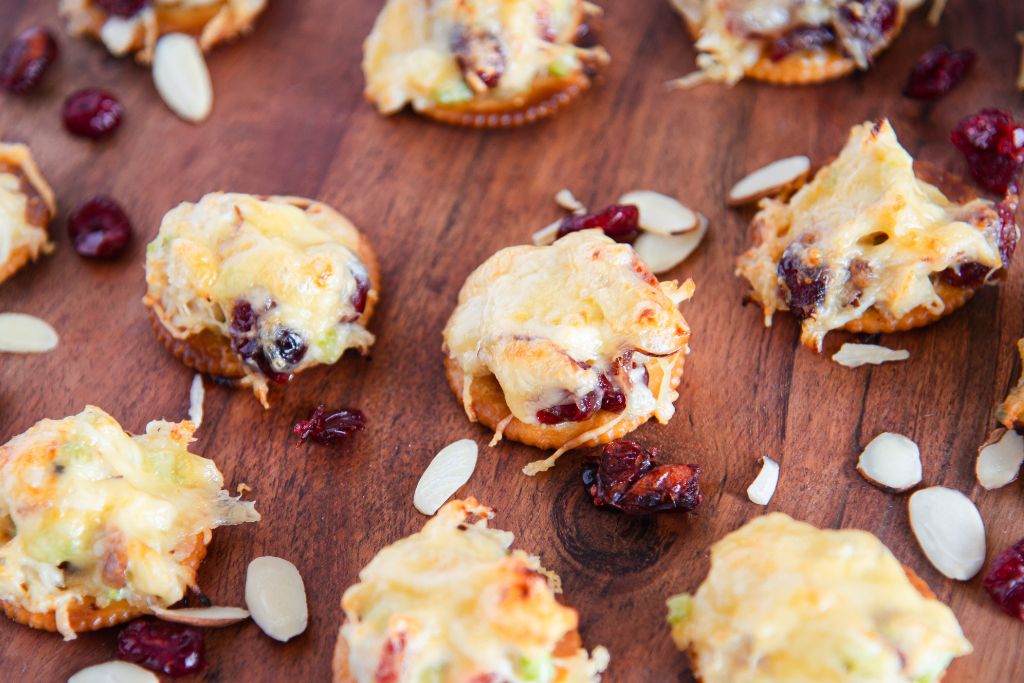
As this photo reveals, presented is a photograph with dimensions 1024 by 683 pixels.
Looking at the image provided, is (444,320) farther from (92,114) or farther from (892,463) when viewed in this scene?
(92,114)

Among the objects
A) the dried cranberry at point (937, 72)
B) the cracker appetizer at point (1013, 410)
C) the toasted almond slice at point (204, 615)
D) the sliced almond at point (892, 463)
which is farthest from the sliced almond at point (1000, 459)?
the toasted almond slice at point (204, 615)

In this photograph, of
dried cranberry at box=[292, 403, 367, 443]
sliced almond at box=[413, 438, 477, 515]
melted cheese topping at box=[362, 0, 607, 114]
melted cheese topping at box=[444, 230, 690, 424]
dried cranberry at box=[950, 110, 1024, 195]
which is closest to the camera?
melted cheese topping at box=[444, 230, 690, 424]

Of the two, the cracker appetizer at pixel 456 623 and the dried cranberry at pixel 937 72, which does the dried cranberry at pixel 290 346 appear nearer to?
the cracker appetizer at pixel 456 623

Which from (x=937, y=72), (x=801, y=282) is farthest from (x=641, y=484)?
(x=937, y=72)

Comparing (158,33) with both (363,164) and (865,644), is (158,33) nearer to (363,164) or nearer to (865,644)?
(363,164)

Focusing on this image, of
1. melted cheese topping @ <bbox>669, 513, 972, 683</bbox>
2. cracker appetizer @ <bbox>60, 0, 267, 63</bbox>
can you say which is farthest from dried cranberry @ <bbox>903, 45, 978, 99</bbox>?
cracker appetizer @ <bbox>60, 0, 267, 63</bbox>

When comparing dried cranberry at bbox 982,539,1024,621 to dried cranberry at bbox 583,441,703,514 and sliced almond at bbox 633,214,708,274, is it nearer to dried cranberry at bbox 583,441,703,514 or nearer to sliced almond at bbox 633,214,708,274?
dried cranberry at bbox 583,441,703,514
